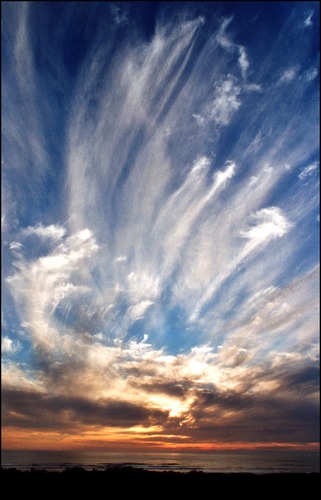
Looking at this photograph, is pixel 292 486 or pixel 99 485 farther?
pixel 292 486

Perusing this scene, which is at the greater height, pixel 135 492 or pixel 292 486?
pixel 135 492

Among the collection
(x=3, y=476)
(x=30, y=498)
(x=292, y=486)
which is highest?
(x=30, y=498)

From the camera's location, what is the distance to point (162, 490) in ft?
88.2

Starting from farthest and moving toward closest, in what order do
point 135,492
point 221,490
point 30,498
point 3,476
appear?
point 3,476 → point 221,490 → point 135,492 → point 30,498

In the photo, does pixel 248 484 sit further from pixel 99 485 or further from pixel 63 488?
pixel 63 488

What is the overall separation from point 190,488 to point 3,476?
1892cm

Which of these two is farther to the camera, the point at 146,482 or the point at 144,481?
the point at 144,481

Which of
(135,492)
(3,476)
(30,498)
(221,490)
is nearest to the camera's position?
(30,498)

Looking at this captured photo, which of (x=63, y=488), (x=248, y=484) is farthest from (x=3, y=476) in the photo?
(x=248, y=484)

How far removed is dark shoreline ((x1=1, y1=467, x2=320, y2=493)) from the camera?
27453mm

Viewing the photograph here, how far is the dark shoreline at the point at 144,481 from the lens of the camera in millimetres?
27453

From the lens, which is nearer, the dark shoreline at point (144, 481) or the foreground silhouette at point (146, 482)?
the foreground silhouette at point (146, 482)

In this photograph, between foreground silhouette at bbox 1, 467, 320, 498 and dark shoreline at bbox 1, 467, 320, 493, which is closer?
foreground silhouette at bbox 1, 467, 320, 498

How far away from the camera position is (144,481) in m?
29.7
